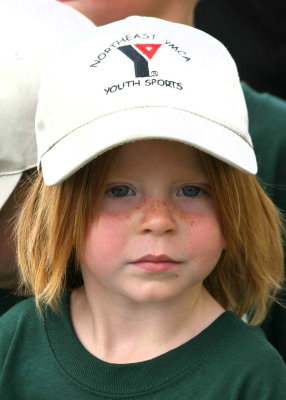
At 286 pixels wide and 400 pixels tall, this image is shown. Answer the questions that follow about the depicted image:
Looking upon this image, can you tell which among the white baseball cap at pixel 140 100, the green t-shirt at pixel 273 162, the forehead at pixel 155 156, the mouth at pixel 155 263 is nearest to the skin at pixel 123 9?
the green t-shirt at pixel 273 162

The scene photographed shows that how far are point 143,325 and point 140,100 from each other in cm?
44

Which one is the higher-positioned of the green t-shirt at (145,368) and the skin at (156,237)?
the skin at (156,237)

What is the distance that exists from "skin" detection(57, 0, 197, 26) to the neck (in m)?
1.02

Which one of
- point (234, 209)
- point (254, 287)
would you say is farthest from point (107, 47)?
point (254, 287)

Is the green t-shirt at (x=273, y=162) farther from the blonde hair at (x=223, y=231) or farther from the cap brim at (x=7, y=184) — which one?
the cap brim at (x=7, y=184)

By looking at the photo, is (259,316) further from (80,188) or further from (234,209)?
(80,188)

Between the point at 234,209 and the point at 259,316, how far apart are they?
1.10 feet

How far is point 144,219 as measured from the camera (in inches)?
80.7

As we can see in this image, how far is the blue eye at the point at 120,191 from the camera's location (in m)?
2.10

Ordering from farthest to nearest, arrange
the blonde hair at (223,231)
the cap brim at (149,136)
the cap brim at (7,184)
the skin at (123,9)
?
the skin at (123,9), the cap brim at (7,184), the blonde hair at (223,231), the cap brim at (149,136)

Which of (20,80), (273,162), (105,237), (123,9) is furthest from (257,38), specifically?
(105,237)

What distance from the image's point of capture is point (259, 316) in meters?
2.38

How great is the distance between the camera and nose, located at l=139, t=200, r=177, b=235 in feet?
6.64

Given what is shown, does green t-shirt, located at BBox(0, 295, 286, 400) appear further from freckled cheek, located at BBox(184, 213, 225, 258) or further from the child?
freckled cheek, located at BBox(184, 213, 225, 258)
